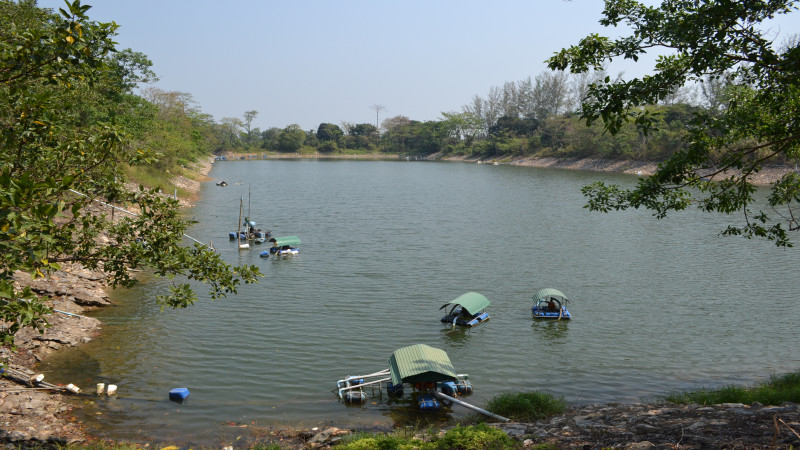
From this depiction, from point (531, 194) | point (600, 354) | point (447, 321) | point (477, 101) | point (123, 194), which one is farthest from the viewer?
point (477, 101)

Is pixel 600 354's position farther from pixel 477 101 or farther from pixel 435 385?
pixel 477 101

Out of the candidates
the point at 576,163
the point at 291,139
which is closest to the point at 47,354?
the point at 576,163

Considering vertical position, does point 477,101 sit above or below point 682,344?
above

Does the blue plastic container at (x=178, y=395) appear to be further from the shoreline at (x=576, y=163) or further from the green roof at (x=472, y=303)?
the shoreline at (x=576, y=163)

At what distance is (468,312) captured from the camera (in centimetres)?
2178

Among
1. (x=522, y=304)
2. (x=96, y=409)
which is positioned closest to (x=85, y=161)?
(x=96, y=409)

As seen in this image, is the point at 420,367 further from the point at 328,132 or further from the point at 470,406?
the point at 328,132

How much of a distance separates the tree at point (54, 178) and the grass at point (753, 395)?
36.2 feet

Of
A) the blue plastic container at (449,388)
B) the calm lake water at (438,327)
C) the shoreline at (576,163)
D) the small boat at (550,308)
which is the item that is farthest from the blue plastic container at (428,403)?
the shoreline at (576,163)

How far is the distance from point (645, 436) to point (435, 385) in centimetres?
650

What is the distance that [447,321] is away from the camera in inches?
875

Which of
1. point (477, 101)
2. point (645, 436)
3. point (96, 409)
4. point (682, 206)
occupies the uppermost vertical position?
point (477, 101)

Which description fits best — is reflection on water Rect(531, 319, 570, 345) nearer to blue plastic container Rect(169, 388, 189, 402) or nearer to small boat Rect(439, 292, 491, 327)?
small boat Rect(439, 292, 491, 327)

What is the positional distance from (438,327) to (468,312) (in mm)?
1273
